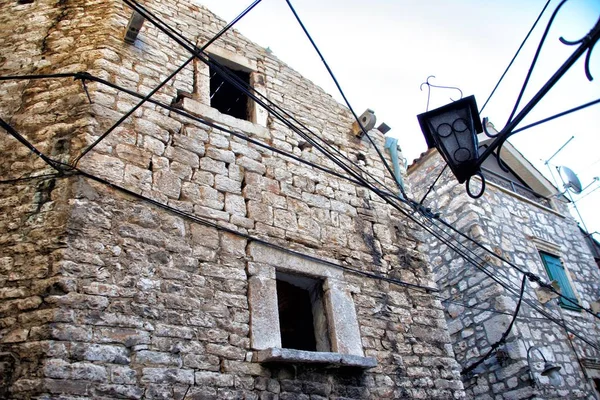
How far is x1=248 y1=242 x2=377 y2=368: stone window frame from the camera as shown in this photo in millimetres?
3705

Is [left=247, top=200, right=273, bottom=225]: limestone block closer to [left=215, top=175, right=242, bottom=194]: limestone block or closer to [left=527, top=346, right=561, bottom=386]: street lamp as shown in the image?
[left=215, top=175, right=242, bottom=194]: limestone block

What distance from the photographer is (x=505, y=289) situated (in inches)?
275

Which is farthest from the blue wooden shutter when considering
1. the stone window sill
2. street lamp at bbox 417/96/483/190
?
street lamp at bbox 417/96/483/190

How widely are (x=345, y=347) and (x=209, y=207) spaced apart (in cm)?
170

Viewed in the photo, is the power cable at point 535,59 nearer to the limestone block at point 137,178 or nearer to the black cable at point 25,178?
the limestone block at point 137,178

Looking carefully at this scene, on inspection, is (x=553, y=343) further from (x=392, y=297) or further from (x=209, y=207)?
(x=209, y=207)

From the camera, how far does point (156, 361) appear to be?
322cm

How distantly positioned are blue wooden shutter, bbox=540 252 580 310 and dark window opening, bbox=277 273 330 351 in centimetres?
525

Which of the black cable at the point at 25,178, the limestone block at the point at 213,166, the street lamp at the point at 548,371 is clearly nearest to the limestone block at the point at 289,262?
the limestone block at the point at 213,166

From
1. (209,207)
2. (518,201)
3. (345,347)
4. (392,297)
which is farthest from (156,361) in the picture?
(518,201)

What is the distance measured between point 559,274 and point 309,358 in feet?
21.7

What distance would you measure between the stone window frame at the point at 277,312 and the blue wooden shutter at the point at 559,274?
5.32 meters

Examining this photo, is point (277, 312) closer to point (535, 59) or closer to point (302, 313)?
point (302, 313)

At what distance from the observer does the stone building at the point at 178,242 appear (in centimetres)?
317
